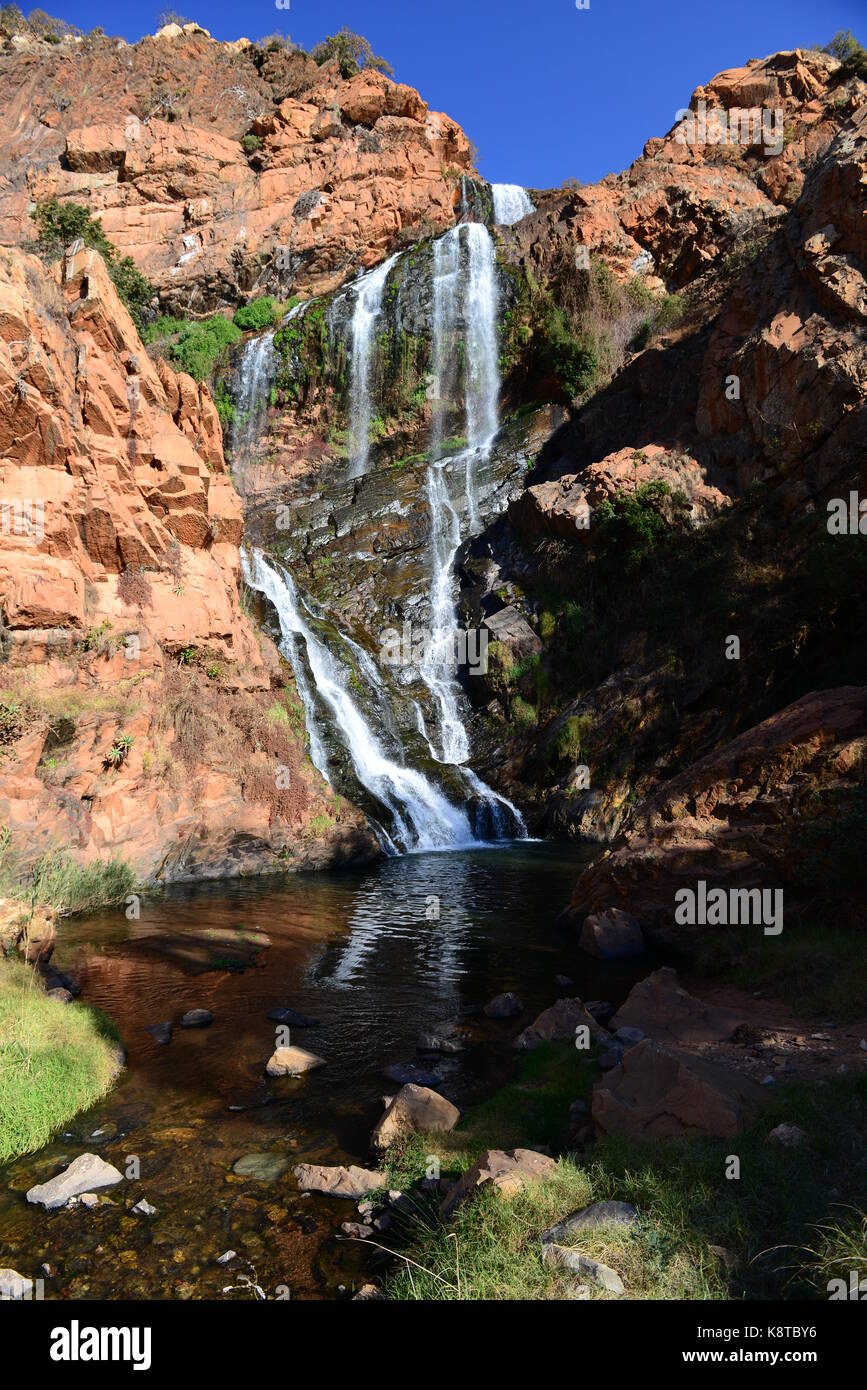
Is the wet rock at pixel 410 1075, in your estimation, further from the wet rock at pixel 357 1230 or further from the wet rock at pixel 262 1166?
the wet rock at pixel 357 1230

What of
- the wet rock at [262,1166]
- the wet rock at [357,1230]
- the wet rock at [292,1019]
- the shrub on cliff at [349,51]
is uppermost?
the shrub on cliff at [349,51]

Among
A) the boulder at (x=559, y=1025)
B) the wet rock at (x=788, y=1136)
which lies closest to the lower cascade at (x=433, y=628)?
the boulder at (x=559, y=1025)

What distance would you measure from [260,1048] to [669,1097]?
4070mm

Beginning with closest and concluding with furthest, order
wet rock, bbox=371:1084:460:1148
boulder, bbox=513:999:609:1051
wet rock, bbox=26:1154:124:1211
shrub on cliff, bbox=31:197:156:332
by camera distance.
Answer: wet rock, bbox=26:1154:124:1211 → wet rock, bbox=371:1084:460:1148 → boulder, bbox=513:999:609:1051 → shrub on cliff, bbox=31:197:156:332

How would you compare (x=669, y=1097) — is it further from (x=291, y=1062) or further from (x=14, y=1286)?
(x=14, y=1286)

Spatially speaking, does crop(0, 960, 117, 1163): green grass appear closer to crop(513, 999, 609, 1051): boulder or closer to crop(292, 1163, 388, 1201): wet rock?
crop(292, 1163, 388, 1201): wet rock

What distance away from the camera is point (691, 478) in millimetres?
22859

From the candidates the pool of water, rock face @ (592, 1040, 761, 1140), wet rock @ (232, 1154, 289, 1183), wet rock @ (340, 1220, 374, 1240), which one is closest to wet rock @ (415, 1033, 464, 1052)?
the pool of water

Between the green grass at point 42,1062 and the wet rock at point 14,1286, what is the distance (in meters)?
1.44

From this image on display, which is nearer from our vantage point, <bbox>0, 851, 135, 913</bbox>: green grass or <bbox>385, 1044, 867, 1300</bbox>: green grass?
<bbox>385, 1044, 867, 1300</bbox>: green grass

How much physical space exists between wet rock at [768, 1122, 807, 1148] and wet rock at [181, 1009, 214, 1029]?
5581mm

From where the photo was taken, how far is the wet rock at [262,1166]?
16.6ft

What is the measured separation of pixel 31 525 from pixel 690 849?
42.4 feet

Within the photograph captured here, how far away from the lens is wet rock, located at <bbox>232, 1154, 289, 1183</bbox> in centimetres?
507
